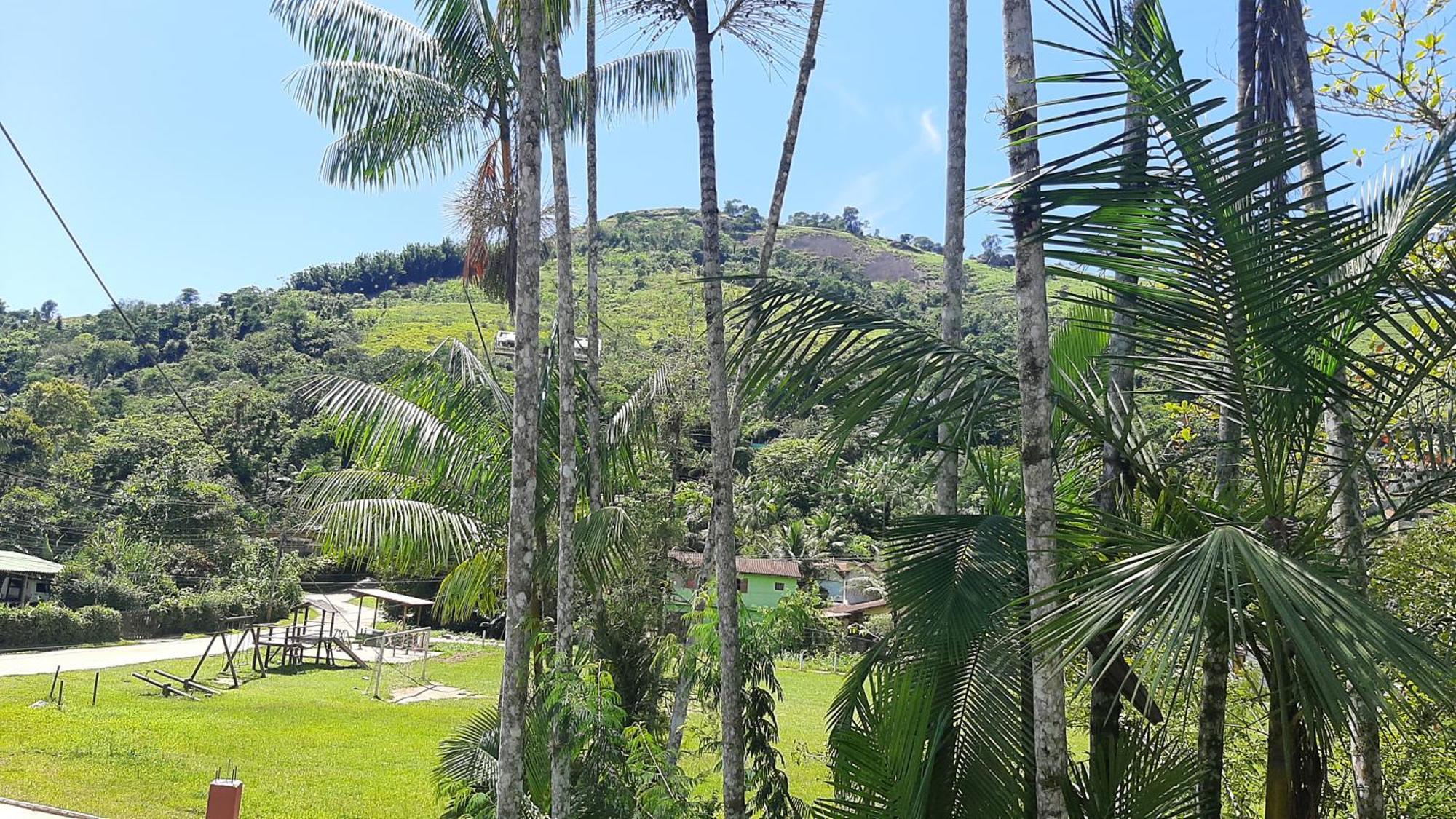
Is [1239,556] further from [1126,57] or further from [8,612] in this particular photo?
[8,612]

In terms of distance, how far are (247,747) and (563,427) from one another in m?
10.7

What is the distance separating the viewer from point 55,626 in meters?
25.1

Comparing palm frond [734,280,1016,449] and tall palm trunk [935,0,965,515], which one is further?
tall palm trunk [935,0,965,515]

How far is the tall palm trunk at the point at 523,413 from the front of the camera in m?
5.28

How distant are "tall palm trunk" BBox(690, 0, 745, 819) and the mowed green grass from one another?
0.87m

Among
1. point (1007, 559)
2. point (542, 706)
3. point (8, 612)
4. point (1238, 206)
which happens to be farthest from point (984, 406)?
point (8, 612)

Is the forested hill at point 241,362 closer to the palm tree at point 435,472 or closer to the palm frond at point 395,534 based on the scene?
the palm tree at point 435,472

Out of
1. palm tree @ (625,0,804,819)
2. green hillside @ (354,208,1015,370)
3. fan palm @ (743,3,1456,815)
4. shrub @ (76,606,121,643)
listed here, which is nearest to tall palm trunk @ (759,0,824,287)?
palm tree @ (625,0,804,819)

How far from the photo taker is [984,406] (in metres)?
4.25

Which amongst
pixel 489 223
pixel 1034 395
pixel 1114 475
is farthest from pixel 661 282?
pixel 1034 395

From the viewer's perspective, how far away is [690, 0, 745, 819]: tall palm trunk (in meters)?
5.30

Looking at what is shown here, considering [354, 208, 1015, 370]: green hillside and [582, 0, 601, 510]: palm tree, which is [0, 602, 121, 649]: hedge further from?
[582, 0, 601, 510]: palm tree

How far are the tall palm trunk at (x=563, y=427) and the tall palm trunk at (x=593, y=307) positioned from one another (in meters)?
1.13

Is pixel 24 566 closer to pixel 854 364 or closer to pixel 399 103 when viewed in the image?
pixel 399 103
